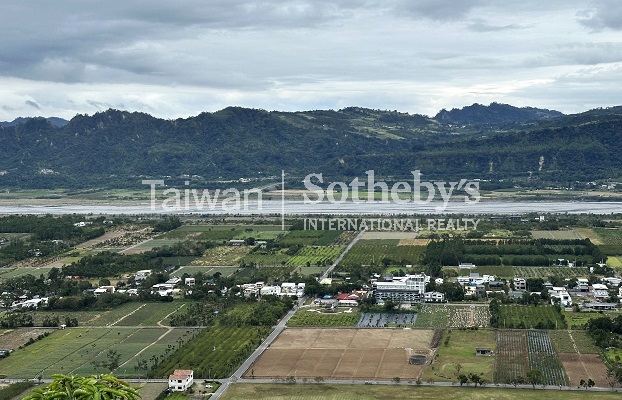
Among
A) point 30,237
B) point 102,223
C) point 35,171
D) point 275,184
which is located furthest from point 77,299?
point 35,171

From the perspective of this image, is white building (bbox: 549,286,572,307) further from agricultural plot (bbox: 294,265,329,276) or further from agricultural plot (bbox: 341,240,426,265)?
agricultural plot (bbox: 294,265,329,276)

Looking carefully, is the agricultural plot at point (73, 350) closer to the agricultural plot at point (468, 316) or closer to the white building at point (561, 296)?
the agricultural plot at point (468, 316)

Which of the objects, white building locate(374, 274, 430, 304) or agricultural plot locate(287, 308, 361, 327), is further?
white building locate(374, 274, 430, 304)

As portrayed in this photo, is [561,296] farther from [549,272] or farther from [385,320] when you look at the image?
[385,320]

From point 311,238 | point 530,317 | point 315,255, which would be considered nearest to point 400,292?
point 530,317

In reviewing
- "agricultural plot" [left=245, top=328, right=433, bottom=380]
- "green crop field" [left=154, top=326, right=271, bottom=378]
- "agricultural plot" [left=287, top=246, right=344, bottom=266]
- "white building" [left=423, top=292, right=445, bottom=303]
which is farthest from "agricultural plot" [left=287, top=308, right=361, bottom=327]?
"agricultural plot" [left=287, top=246, right=344, bottom=266]

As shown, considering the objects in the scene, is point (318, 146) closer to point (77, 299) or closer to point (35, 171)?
point (35, 171)
